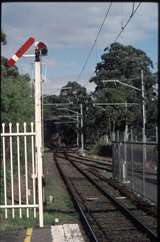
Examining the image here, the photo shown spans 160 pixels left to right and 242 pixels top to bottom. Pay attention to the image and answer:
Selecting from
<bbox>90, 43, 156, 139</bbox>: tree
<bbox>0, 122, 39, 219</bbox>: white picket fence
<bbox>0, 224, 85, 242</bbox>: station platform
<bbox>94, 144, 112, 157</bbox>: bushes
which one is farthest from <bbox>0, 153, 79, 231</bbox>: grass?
<bbox>90, 43, 156, 139</bbox>: tree

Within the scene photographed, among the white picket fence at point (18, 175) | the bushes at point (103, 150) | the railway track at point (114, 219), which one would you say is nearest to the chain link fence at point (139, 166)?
the railway track at point (114, 219)

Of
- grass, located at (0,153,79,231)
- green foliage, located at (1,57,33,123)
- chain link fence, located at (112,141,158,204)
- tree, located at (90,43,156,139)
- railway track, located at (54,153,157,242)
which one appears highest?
tree, located at (90,43,156,139)

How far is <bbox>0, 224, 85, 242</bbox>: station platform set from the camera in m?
10.5

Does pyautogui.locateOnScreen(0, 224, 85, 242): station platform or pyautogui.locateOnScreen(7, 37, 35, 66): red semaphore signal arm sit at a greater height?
pyautogui.locateOnScreen(7, 37, 35, 66): red semaphore signal arm

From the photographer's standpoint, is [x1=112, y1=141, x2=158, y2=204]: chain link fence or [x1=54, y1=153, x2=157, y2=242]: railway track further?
[x1=112, y1=141, x2=158, y2=204]: chain link fence

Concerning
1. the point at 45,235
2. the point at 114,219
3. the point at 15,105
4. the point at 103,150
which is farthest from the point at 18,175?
the point at 103,150

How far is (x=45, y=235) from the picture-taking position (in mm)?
10914

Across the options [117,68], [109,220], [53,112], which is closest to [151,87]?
[117,68]

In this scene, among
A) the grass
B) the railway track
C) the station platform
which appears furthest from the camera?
the grass

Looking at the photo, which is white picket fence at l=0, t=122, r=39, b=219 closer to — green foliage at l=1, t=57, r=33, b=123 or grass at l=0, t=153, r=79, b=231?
grass at l=0, t=153, r=79, b=231

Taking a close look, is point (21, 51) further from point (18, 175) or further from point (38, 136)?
point (18, 175)

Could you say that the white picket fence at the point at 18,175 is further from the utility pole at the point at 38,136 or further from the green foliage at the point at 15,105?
the green foliage at the point at 15,105

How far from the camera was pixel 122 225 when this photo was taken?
1409 centimetres

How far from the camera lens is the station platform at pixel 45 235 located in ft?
34.4
